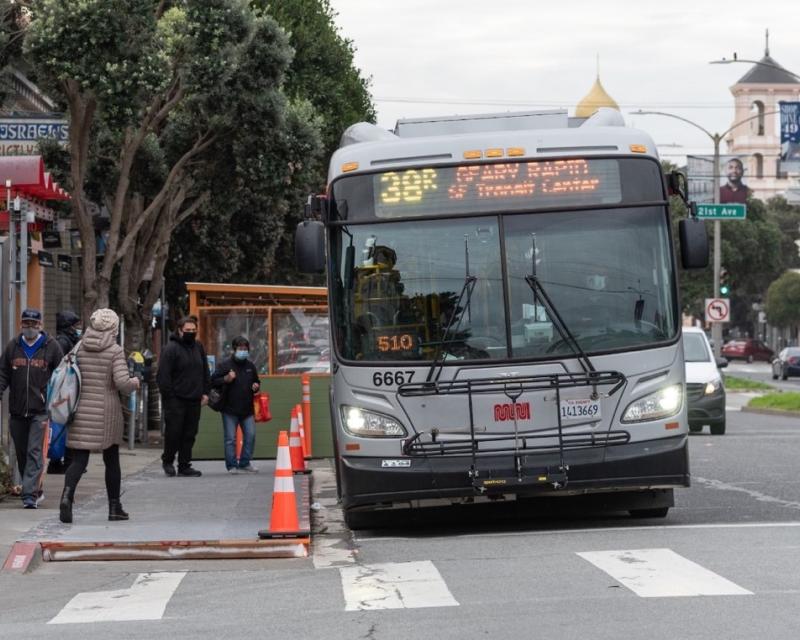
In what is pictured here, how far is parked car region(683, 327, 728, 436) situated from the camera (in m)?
26.5

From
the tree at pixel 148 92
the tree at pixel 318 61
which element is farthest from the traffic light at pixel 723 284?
the tree at pixel 148 92

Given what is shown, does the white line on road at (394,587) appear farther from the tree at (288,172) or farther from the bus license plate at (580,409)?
the tree at (288,172)

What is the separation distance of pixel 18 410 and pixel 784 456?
33.7 ft

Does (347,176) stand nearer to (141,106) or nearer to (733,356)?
(141,106)

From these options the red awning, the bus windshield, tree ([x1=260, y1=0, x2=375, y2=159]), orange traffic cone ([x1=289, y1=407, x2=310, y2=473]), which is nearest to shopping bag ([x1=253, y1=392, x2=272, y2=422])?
orange traffic cone ([x1=289, y1=407, x2=310, y2=473])

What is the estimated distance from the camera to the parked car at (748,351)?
94.9 m

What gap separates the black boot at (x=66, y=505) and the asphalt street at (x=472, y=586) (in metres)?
1.70

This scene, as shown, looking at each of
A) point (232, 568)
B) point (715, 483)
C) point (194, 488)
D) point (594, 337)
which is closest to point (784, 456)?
point (715, 483)

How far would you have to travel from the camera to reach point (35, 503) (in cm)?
1491

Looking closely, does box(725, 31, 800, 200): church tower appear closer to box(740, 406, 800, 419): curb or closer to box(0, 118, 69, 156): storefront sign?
box(740, 406, 800, 419): curb

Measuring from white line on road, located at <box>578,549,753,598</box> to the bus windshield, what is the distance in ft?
6.72

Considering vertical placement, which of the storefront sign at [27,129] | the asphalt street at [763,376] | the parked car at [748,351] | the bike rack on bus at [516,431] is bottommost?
the asphalt street at [763,376]

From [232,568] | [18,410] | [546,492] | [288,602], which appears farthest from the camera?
[18,410]

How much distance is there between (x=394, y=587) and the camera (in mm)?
9781
